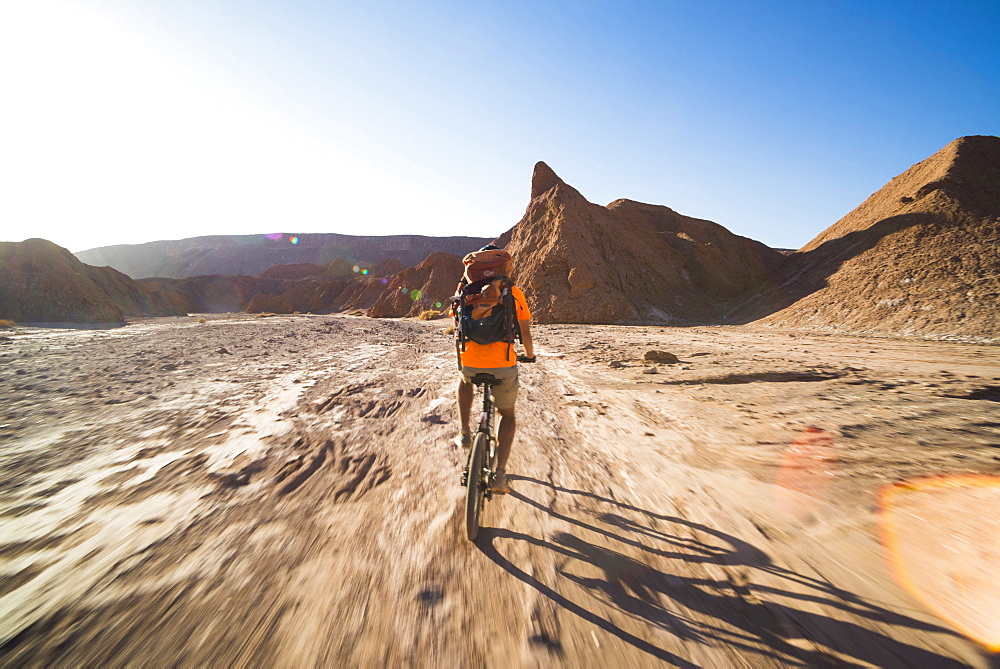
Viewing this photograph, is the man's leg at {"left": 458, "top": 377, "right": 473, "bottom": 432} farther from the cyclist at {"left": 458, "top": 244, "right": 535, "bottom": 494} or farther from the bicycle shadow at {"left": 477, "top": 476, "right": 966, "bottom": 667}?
the bicycle shadow at {"left": 477, "top": 476, "right": 966, "bottom": 667}

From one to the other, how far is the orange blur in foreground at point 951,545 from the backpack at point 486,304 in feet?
9.29

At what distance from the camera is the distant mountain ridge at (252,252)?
354 feet

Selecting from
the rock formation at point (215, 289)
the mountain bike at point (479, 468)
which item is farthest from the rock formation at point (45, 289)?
the mountain bike at point (479, 468)

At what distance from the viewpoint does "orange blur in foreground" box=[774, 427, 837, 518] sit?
9.75ft

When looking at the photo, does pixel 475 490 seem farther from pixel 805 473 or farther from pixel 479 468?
pixel 805 473

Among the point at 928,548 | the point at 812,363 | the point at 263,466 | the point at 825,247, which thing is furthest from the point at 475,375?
the point at 825,247

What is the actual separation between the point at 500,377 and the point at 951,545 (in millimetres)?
3183

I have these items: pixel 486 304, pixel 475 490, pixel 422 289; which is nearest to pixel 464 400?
pixel 475 490

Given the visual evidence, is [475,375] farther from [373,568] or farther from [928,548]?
[928,548]

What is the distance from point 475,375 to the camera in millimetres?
2879

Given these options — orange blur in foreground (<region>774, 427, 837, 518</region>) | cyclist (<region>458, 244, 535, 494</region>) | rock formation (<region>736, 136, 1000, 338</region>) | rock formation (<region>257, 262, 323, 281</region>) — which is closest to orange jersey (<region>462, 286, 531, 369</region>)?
cyclist (<region>458, 244, 535, 494</region>)

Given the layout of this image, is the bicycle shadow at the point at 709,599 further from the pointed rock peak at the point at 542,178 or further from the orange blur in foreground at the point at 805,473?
the pointed rock peak at the point at 542,178

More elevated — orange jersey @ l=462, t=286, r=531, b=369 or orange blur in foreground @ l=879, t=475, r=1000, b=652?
orange jersey @ l=462, t=286, r=531, b=369

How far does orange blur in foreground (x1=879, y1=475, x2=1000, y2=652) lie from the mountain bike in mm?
2584
